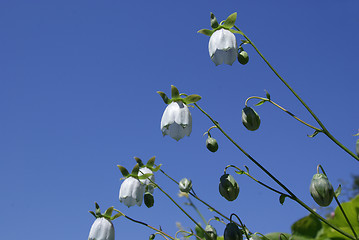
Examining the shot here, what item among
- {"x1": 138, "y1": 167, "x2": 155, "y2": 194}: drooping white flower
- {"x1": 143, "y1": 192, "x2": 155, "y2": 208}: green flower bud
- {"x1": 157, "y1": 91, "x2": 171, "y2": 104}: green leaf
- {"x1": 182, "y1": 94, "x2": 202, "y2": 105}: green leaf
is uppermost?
{"x1": 157, "y1": 91, "x2": 171, "y2": 104}: green leaf

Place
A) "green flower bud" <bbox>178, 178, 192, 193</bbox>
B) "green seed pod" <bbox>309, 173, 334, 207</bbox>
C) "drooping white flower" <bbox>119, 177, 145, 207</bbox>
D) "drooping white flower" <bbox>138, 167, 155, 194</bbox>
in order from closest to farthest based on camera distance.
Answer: "green seed pod" <bbox>309, 173, 334, 207</bbox>
"green flower bud" <bbox>178, 178, 192, 193</bbox>
"drooping white flower" <bbox>119, 177, 145, 207</bbox>
"drooping white flower" <bbox>138, 167, 155, 194</bbox>

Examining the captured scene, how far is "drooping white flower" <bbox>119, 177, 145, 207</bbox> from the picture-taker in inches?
95.7

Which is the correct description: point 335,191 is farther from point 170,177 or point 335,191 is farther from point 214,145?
point 170,177

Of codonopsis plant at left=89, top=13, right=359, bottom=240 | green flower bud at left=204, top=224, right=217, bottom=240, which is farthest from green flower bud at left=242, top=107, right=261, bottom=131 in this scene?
green flower bud at left=204, top=224, right=217, bottom=240

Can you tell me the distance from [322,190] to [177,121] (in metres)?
0.76

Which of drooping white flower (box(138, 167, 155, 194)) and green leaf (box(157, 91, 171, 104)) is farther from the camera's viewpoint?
drooping white flower (box(138, 167, 155, 194))

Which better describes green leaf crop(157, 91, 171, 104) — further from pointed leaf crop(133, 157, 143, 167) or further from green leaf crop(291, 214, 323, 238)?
green leaf crop(291, 214, 323, 238)

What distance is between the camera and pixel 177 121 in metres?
2.18

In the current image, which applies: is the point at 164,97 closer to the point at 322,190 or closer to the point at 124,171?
the point at 124,171

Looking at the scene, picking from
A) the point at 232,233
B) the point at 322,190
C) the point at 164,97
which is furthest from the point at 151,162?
the point at 322,190

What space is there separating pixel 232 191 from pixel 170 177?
583 mm

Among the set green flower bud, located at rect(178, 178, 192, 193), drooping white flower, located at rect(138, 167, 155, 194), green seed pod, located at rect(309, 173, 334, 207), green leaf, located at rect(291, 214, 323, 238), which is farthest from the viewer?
green leaf, located at rect(291, 214, 323, 238)

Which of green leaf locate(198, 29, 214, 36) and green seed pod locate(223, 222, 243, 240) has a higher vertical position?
green leaf locate(198, 29, 214, 36)

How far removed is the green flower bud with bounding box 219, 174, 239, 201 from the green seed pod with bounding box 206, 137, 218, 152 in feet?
0.63
